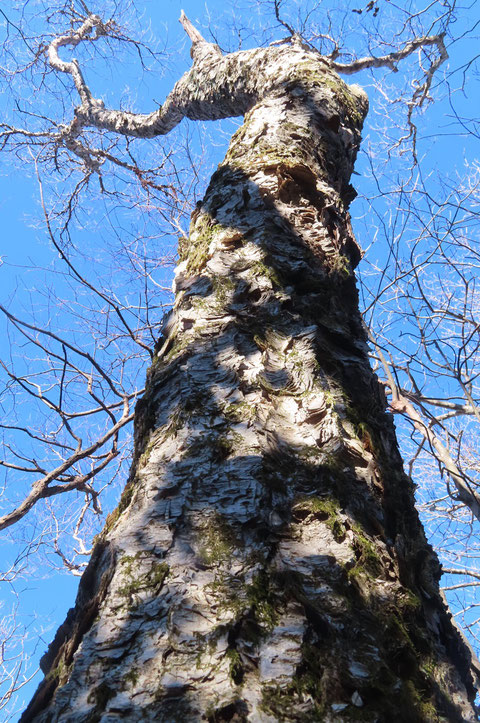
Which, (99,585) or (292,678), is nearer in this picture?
(292,678)

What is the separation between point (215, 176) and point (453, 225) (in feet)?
9.38

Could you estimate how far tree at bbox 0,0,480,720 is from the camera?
76 centimetres

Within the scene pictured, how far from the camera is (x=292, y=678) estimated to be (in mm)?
733

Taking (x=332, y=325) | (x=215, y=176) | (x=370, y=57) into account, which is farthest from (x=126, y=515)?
(x=370, y=57)

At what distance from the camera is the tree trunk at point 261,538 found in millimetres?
751

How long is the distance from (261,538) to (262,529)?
0.06 ft

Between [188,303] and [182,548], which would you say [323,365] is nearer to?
[188,303]

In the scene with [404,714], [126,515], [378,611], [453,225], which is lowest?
[404,714]

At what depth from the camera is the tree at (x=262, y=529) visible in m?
0.76

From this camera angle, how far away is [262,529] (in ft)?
3.08

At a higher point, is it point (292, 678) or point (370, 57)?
point (370, 57)

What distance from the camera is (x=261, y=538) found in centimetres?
93

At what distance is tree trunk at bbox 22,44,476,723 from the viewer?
→ 29.6 inches

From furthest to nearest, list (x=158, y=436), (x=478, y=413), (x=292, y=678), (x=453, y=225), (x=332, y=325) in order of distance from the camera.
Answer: (x=453, y=225) < (x=478, y=413) < (x=332, y=325) < (x=158, y=436) < (x=292, y=678)
